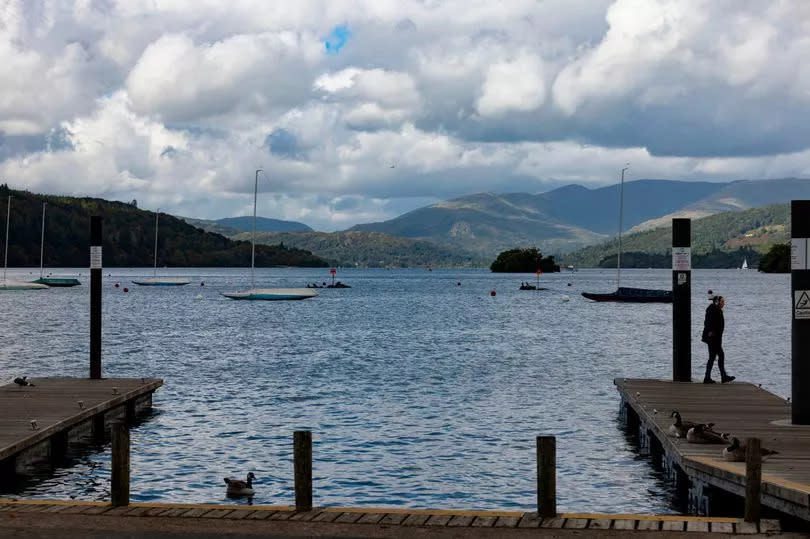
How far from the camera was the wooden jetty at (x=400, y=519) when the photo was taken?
1279 centimetres

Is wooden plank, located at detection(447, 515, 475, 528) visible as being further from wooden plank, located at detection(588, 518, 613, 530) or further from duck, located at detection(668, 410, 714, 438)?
duck, located at detection(668, 410, 714, 438)

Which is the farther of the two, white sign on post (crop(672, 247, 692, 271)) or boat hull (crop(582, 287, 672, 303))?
boat hull (crop(582, 287, 672, 303))

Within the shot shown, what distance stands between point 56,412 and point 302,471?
12396mm

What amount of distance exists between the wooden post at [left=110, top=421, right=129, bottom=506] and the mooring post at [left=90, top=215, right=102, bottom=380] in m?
15.9

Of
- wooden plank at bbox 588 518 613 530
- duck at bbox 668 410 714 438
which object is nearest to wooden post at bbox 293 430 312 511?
wooden plank at bbox 588 518 613 530

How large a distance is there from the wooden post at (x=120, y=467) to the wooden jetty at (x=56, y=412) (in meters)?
5.67

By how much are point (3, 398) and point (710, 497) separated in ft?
60.5

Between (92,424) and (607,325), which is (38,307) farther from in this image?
(92,424)

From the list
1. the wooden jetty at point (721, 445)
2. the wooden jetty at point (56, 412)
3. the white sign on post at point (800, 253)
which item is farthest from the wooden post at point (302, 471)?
the white sign on post at point (800, 253)

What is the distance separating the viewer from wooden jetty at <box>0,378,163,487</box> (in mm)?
20673

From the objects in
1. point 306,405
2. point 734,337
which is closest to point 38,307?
point 734,337

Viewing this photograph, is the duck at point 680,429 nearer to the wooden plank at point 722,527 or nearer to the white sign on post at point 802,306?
the white sign on post at point 802,306

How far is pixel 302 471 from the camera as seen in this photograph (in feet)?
45.9

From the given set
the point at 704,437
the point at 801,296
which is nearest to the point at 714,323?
the point at 801,296
